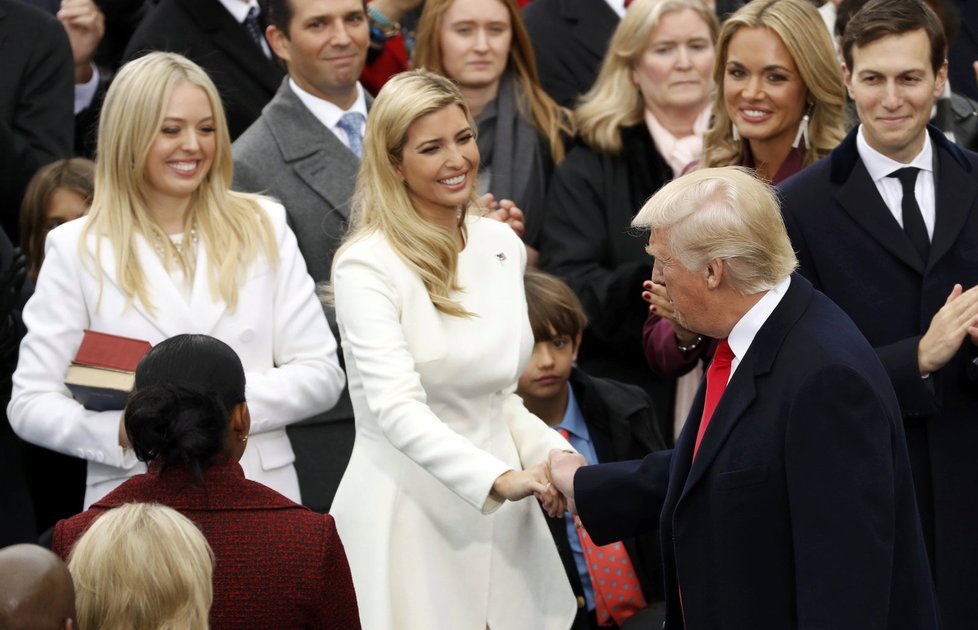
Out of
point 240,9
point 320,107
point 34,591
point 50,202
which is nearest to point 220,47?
point 240,9

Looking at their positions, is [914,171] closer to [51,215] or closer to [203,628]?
[203,628]

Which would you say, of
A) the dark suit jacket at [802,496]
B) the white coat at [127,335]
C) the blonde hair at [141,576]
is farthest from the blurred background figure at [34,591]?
the white coat at [127,335]

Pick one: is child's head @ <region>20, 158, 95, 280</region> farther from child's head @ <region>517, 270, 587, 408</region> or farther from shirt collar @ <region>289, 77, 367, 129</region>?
child's head @ <region>517, 270, 587, 408</region>

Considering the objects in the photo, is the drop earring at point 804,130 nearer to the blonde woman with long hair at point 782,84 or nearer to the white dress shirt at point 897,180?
the blonde woman with long hair at point 782,84

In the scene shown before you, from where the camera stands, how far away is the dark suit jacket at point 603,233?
19.9ft

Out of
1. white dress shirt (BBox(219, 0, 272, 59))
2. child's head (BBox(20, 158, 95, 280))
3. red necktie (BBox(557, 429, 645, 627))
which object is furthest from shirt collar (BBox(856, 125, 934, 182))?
white dress shirt (BBox(219, 0, 272, 59))

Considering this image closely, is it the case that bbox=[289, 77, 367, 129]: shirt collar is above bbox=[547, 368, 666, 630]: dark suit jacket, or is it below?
above

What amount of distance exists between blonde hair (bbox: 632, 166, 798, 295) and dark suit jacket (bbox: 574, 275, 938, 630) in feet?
0.29

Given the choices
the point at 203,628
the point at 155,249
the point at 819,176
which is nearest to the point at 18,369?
the point at 155,249

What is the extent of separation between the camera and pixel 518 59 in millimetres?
6715

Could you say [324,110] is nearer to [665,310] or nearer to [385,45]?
[385,45]

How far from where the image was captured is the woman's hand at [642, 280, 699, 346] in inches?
196

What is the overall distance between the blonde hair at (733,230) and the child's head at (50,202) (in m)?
3.07

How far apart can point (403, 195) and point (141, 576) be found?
6.00 ft
